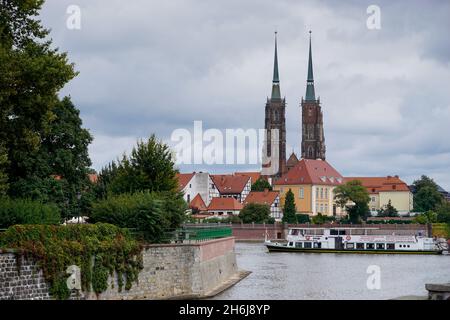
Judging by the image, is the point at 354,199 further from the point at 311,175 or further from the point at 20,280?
the point at 20,280

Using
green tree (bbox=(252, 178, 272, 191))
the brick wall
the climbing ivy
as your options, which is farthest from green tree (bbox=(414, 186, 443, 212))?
the brick wall

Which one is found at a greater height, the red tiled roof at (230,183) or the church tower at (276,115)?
the church tower at (276,115)

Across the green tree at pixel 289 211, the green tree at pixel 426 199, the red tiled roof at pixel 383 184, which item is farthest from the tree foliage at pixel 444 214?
the red tiled roof at pixel 383 184

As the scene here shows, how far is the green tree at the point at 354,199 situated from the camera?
141 meters

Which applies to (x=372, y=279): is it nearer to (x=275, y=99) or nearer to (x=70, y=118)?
(x=70, y=118)

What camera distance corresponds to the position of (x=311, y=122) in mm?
194000

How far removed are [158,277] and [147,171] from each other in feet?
49.5

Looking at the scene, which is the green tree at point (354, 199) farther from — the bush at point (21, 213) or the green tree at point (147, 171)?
the bush at point (21, 213)

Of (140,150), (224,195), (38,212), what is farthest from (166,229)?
(224,195)

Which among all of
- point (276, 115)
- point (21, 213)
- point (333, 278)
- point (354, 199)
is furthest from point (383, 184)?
point (21, 213)

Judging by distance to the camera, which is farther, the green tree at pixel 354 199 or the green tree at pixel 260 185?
the green tree at pixel 260 185

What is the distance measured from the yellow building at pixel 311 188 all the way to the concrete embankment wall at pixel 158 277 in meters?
111

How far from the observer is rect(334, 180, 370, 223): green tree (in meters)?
141

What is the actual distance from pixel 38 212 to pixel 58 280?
7.21m
